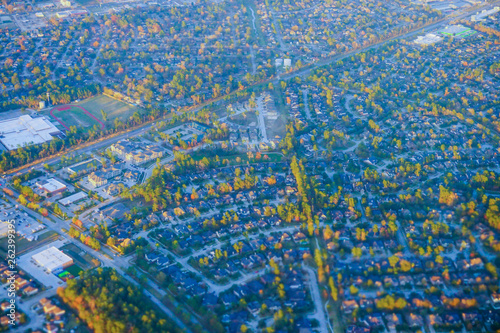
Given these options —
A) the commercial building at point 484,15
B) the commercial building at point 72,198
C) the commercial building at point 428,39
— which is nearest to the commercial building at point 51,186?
the commercial building at point 72,198

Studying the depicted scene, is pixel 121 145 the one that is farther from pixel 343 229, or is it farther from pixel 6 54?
pixel 6 54

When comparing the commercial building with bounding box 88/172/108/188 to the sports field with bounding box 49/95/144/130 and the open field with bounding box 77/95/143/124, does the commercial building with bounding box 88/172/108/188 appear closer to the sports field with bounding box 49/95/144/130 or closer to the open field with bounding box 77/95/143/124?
the sports field with bounding box 49/95/144/130

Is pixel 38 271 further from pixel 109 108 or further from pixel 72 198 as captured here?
pixel 109 108

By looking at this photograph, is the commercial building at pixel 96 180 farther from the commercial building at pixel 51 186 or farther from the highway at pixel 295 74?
the highway at pixel 295 74

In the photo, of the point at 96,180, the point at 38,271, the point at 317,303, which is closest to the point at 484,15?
the point at 96,180

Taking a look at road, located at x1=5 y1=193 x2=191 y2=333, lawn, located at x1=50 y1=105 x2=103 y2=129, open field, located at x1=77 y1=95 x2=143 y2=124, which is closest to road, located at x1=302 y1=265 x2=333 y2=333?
road, located at x1=5 y1=193 x2=191 y2=333
